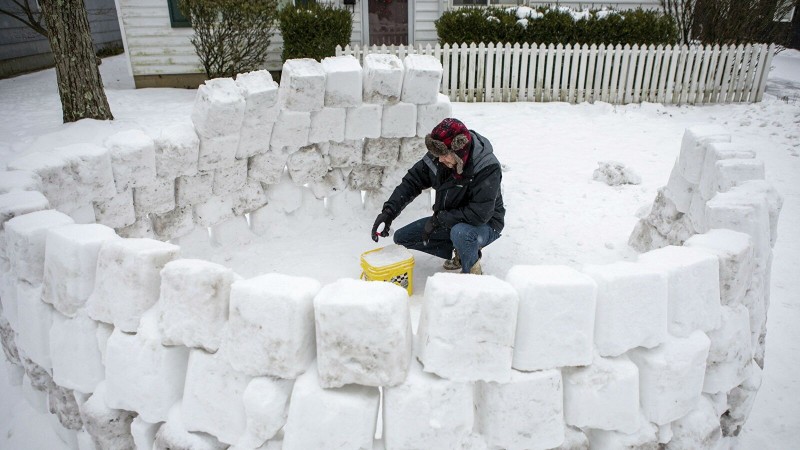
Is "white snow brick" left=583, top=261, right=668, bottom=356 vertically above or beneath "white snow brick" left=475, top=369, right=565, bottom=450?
above

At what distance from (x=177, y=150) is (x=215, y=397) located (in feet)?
7.77

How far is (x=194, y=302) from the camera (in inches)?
80.4

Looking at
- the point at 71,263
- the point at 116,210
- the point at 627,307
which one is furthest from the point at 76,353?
the point at 627,307

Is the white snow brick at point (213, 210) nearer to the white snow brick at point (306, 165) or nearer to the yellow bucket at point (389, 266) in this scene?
the white snow brick at point (306, 165)

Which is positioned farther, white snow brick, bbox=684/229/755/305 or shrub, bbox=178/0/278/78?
shrub, bbox=178/0/278/78

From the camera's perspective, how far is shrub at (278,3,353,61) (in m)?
10.3

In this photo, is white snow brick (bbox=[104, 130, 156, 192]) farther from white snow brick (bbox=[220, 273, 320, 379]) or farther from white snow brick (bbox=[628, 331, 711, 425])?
white snow brick (bbox=[628, 331, 711, 425])

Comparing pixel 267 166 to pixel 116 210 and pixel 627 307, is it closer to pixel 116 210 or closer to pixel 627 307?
pixel 116 210

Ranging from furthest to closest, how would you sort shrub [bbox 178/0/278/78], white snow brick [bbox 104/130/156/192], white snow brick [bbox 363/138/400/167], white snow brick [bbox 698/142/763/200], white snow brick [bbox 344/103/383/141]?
shrub [bbox 178/0/278/78], white snow brick [bbox 363/138/400/167], white snow brick [bbox 344/103/383/141], white snow brick [bbox 104/130/156/192], white snow brick [bbox 698/142/763/200]

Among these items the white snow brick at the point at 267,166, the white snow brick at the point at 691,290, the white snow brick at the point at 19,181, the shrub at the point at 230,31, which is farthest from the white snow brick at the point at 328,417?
the shrub at the point at 230,31

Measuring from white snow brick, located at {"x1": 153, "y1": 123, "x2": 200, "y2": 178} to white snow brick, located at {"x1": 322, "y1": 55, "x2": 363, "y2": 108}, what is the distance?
3.89 feet

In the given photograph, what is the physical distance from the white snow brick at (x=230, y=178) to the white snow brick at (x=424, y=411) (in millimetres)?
2948

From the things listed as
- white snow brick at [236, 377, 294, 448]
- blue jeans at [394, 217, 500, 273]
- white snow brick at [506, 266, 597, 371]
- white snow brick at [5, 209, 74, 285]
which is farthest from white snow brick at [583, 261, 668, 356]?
white snow brick at [5, 209, 74, 285]

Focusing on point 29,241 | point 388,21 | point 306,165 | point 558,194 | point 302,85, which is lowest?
point 558,194
